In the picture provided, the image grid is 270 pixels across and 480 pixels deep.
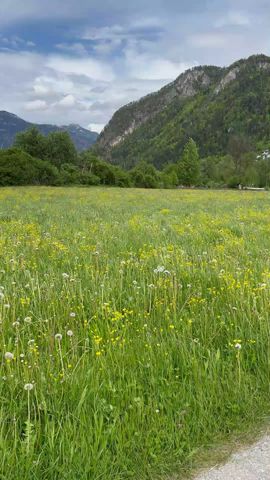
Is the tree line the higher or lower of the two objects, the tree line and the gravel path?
the higher

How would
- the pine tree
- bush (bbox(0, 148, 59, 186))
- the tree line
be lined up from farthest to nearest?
the pine tree → the tree line → bush (bbox(0, 148, 59, 186))

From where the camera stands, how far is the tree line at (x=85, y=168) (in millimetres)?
66062

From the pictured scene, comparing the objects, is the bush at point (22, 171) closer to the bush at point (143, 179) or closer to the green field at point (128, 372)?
the bush at point (143, 179)

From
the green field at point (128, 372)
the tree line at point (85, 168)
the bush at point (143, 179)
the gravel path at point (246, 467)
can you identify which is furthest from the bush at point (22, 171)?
the gravel path at point (246, 467)

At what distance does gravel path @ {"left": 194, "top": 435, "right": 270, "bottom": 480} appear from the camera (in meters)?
2.62

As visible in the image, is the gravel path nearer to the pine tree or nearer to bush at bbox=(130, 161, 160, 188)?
bush at bbox=(130, 161, 160, 188)

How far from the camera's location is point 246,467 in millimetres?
2705

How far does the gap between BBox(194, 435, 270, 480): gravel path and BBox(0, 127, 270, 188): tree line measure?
2464 inches

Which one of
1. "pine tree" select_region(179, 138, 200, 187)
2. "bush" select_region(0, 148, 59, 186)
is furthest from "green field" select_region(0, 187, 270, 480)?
"pine tree" select_region(179, 138, 200, 187)

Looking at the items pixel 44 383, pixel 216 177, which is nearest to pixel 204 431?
pixel 44 383

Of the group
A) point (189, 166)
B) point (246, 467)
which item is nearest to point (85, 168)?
point (189, 166)

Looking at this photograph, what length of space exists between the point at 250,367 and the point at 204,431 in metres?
0.95

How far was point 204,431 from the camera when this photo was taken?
3006mm

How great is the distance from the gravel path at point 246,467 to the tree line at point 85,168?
205 ft
